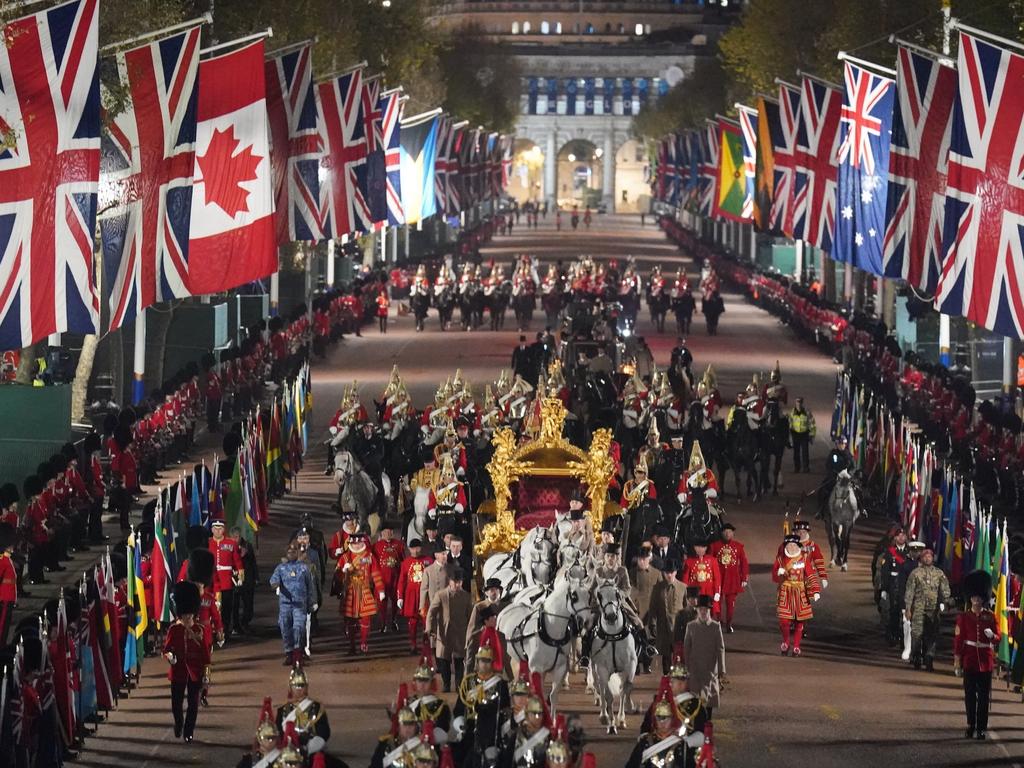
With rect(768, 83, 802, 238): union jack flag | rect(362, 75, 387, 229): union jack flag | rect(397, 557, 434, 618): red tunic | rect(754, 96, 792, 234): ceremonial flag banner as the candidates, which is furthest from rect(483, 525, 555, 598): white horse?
rect(754, 96, 792, 234): ceremonial flag banner

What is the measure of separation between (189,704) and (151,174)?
10.1 meters

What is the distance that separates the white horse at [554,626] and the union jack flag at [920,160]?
43.5 feet

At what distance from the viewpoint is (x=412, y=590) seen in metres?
22.7

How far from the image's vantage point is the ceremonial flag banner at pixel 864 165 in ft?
129

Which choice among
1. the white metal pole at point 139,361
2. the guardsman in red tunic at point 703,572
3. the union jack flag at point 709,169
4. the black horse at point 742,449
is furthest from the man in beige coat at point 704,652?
the union jack flag at point 709,169

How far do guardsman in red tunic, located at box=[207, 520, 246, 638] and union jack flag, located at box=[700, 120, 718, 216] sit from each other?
49.0m

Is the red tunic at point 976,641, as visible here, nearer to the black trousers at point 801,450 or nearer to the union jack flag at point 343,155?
the black trousers at point 801,450

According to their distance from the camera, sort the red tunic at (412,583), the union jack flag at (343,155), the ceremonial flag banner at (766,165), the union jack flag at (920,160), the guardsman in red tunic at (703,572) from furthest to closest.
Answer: the ceremonial flag banner at (766,165) < the union jack flag at (343,155) < the union jack flag at (920,160) < the guardsman in red tunic at (703,572) < the red tunic at (412,583)

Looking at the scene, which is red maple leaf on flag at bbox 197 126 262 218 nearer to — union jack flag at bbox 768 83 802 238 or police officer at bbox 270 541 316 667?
police officer at bbox 270 541 316 667

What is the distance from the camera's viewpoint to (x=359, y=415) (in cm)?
3133

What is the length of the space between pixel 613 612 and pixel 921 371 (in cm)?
2172

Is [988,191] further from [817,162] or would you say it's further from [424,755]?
[817,162]

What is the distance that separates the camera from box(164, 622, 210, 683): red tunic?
19.2 metres

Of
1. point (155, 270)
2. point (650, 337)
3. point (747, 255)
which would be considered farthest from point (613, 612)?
point (747, 255)
